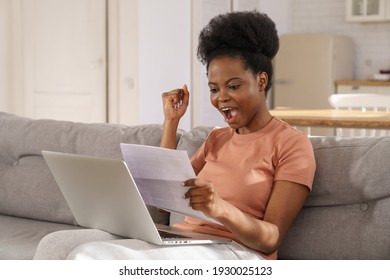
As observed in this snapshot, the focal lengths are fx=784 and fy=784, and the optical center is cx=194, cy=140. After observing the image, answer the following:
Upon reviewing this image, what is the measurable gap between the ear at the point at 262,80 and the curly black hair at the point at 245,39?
11 mm

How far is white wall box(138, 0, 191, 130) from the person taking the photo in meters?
5.62

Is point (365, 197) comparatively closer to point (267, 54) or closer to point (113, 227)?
point (267, 54)

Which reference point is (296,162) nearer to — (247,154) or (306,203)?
(247,154)

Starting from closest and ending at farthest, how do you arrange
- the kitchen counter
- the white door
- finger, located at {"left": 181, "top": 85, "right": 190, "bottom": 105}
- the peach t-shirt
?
1. the peach t-shirt
2. finger, located at {"left": 181, "top": 85, "right": 190, "bottom": 105}
3. the white door
4. the kitchen counter

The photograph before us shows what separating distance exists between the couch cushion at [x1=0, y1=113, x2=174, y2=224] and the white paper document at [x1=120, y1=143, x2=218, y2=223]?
794 millimetres

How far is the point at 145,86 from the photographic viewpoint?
5664mm

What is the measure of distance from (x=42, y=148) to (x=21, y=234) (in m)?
0.46

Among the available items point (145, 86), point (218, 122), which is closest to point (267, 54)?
point (145, 86)

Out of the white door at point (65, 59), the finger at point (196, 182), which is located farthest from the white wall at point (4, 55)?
the finger at point (196, 182)

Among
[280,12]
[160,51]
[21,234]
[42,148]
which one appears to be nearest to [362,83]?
[280,12]

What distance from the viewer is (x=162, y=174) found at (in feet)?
6.08

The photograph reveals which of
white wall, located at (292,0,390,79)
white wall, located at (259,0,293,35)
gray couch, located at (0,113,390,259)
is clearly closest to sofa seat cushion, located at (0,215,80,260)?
gray couch, located at (0,113,390,259)

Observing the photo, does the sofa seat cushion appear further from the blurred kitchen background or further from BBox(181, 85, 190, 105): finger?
the blurred kitchen background

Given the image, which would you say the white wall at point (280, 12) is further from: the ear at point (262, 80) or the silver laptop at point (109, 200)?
the silver laptop at point (109, 200)
